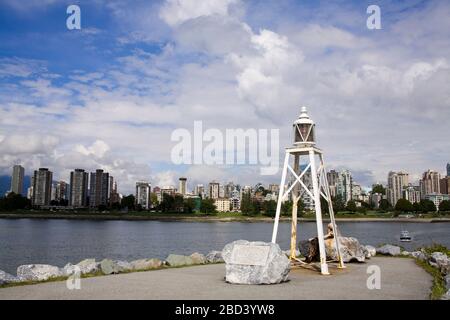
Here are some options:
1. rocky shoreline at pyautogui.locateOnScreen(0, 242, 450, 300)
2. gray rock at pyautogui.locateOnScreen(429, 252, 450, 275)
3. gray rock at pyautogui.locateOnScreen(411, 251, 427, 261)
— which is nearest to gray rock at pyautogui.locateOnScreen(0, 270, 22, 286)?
rocky shoreline at pyautogui.locateOnScreen(0, 242, 450, 300)

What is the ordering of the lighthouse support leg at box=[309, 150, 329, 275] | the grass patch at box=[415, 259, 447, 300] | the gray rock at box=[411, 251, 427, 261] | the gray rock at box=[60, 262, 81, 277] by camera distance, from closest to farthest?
the grass patch at box=[415, 259, 447, 300], the lighthouse support leg at box=[309, 150, 329, 275], the gray rock at box=[60, 262, 81, 277], the gray rock at box=[411, 251, 427, 261]

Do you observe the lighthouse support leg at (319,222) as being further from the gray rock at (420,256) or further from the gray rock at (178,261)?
the gray rock at (420,256)

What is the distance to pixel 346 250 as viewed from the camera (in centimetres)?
2017

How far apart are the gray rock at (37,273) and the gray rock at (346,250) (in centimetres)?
1123

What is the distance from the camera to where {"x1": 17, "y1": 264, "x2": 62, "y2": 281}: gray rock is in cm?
1556

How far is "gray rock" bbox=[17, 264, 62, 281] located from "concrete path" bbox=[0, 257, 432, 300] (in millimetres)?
1840

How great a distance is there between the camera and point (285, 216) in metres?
156

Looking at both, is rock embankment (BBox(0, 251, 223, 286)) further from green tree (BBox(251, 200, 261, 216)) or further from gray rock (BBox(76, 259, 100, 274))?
green tree (BBox(251, 200, 261, 216))

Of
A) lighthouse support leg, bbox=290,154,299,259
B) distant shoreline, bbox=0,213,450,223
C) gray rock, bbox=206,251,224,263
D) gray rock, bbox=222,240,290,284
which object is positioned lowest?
distant shoreline, bbox=0,213,450,223

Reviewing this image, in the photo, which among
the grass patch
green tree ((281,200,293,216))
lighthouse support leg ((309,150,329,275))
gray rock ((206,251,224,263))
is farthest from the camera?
green tree ((281,200,293,216))

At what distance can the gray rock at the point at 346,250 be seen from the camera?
19.8 m
